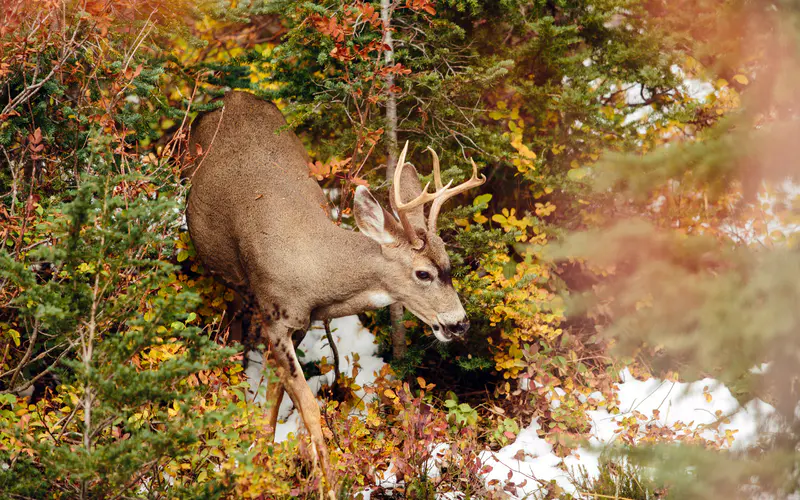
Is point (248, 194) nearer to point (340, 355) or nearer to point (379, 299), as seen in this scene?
point (379, 299)

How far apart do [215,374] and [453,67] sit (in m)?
3.25

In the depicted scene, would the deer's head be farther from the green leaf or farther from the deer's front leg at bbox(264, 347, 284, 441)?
the deer's front leg at bbox(264, 347, 284, 441)

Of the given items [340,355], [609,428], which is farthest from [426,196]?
[609,428]

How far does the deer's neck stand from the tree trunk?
0.90 m

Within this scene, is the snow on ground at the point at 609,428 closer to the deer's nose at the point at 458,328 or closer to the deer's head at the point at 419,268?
the deer's nose at the point at 458,328

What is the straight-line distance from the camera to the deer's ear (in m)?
5.05

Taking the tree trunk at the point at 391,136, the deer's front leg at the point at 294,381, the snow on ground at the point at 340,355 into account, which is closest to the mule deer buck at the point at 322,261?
the deer's front leg at the point at 294,381

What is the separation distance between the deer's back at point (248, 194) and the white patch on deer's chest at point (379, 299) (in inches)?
21.7

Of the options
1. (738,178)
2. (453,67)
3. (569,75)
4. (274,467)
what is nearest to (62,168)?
(274,467)

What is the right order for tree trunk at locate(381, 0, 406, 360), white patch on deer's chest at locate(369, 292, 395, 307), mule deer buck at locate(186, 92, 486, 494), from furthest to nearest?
tree trunk at locate(381, 0, 406, 360)
white patch on deer's chest at locate(369, 292, 395, 307)
mule deer buck at locate(186, 92, 486, 494)

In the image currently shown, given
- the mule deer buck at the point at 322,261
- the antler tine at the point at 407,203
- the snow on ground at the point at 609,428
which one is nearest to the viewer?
the antler tine at the point at 407,203

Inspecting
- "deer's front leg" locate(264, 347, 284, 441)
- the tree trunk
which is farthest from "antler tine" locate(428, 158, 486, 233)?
"deer's front leg" locate(264, 347, 284, 441)

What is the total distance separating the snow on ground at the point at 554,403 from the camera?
548cm

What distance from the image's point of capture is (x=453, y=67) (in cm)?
621
